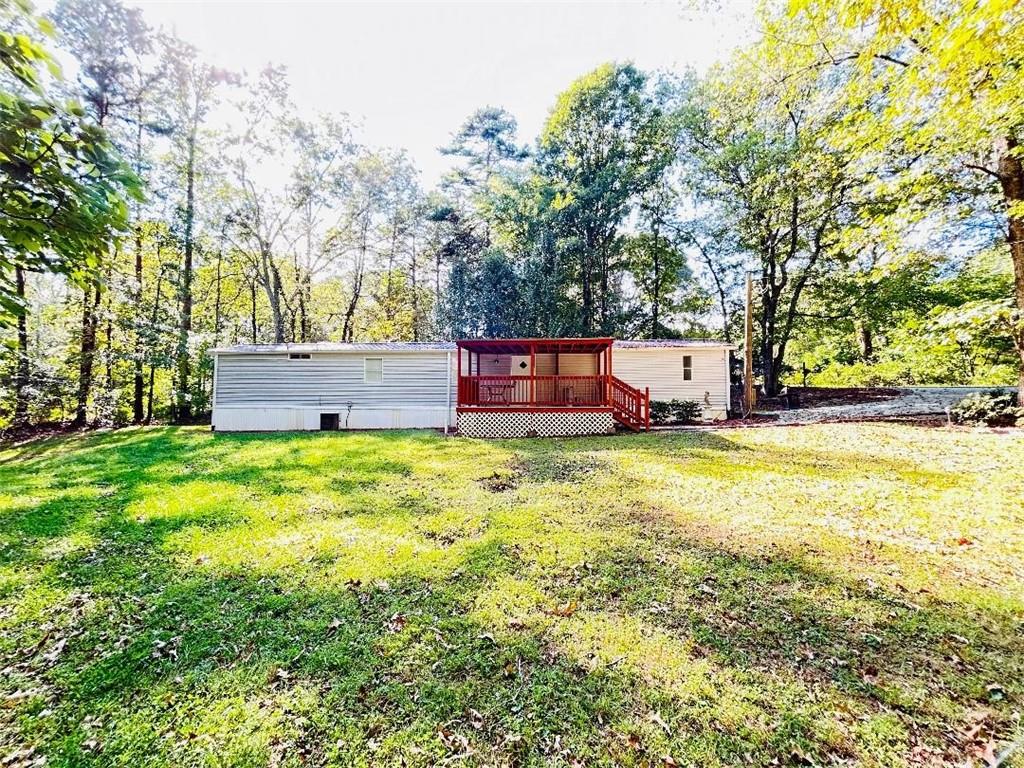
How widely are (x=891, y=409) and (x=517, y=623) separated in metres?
15.5

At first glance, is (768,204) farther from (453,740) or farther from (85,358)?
(85,358)

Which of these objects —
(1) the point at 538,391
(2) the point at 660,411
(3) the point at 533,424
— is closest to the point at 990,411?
(2) the point at 660,411

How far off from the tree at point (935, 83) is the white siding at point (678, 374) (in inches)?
292

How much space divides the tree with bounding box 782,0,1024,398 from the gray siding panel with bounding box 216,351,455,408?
453 inches

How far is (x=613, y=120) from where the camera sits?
21.4 m

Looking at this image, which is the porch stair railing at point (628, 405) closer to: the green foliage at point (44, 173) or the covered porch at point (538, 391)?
the covered porch at point (538, 391)

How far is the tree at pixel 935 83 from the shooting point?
2.81 meters

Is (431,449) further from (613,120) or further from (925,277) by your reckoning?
(925,277)

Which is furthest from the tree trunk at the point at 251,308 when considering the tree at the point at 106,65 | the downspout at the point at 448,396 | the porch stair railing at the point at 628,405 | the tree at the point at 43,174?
the tree at the point at 43,174

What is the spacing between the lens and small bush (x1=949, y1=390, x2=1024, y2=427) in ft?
30.5

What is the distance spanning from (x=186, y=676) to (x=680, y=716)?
291 centimetres

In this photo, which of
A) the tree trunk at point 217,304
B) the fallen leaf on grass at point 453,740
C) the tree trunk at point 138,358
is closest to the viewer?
the fallen leaf on grass at point 453,740

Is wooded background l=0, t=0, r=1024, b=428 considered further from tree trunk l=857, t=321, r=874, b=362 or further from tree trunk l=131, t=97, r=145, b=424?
tree trunk l=857, t=321, r=874, b=362

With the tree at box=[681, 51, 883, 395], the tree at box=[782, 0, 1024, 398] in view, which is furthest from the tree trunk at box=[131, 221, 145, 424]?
the tree at box=[681, 51, 883, 395]
